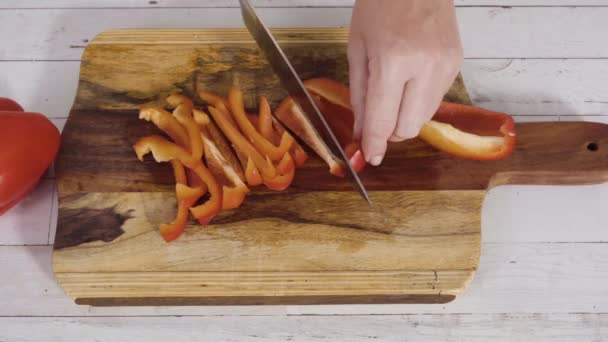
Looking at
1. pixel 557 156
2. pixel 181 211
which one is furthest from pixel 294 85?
pixel 557 156

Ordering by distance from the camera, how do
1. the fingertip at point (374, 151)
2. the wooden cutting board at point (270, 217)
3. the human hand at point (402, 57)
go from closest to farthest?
the human hand at point (402, 57) < the fingertip at point (374, 151) < the wooden cutting board at point (270, 217)

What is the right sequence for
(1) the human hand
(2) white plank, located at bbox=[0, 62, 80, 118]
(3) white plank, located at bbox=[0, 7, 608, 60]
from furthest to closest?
(3) white plank, located at bbox=[0, 7, 608, 60] < (2) white plank, located at bbox=[0, 62, 80, 118] < (1) the human hand

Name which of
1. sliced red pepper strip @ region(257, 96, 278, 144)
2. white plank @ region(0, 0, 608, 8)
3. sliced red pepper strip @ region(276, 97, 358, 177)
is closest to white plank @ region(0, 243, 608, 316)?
sliced red pepper strip @ region(276, 97, 358, 177)

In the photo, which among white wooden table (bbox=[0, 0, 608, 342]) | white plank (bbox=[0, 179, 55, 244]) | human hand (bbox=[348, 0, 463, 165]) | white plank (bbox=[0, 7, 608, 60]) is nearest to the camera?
human hand (bbox=[348, 0, 463, 165])

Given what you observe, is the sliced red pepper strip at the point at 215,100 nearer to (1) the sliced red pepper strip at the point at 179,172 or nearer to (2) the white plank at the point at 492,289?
(1) the sliced red pepper strip at the point at 179,172

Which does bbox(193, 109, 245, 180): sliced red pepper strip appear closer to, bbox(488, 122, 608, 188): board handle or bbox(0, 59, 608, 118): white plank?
bbox(0, 59, 608, 118): white plank

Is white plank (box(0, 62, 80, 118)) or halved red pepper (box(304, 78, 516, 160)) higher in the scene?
white plank (box(0, 62, 80, 118))

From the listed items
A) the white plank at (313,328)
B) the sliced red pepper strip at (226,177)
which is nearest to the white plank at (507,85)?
the sliced red pepper strip at (226,177)
